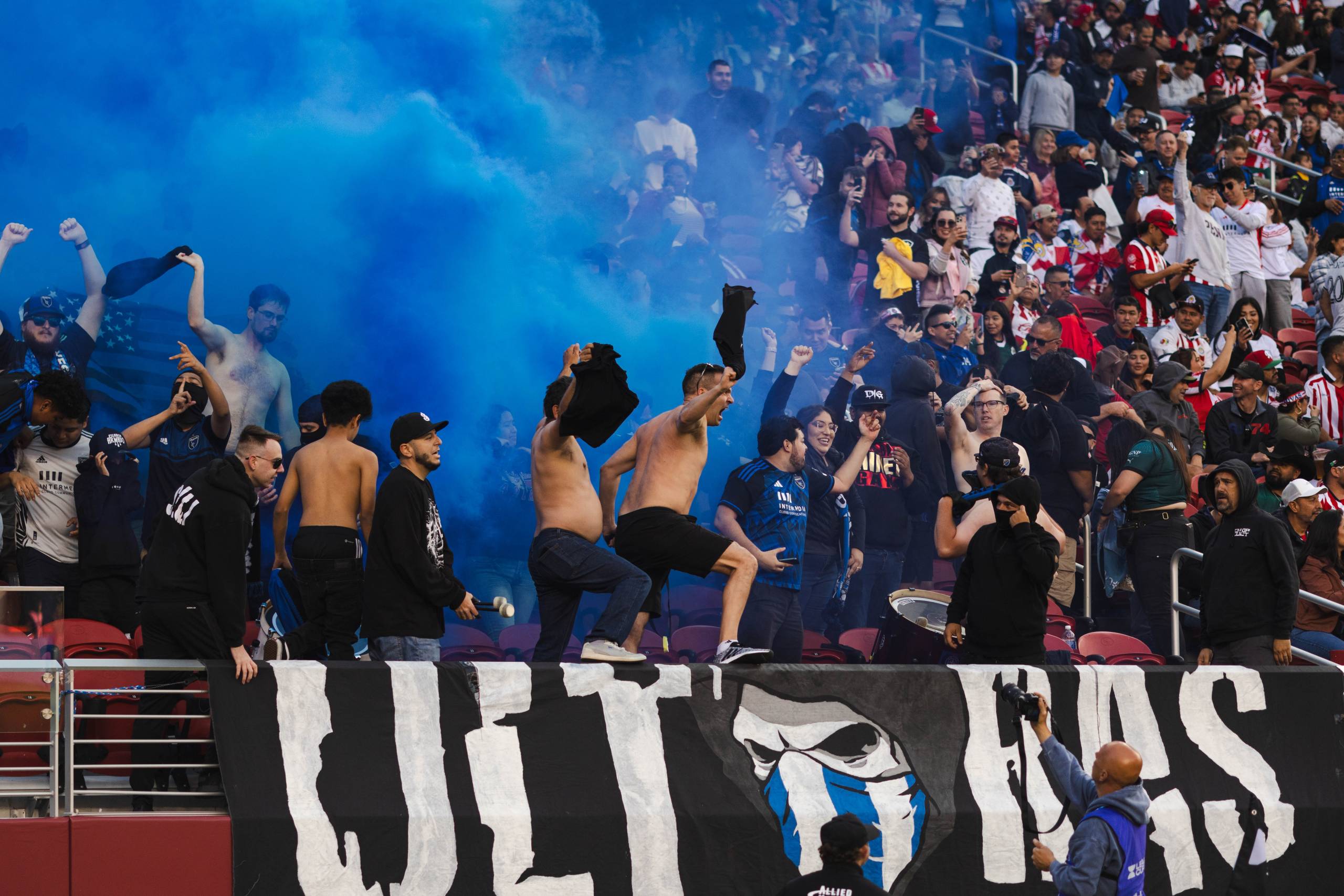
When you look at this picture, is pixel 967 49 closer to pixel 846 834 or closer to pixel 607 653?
pixel 607 653

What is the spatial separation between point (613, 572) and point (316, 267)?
15.7 feet

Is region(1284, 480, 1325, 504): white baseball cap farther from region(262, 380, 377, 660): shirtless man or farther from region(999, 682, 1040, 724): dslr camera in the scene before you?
region(262, 380, 377, 660): shirtless man

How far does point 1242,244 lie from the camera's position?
1521 cm

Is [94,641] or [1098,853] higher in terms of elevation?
[94,641]

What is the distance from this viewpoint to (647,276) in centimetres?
1227

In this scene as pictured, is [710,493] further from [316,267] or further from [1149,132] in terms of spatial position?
[1149,132]

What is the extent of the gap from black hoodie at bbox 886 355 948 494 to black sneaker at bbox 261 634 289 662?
5913 millimetres

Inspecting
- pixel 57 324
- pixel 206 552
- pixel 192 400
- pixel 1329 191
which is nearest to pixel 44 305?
pixel 57 324

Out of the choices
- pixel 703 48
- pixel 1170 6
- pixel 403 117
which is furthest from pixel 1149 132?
pixel 403 117

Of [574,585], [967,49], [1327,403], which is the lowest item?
[574,585]

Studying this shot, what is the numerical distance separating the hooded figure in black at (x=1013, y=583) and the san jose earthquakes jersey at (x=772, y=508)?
287 cm

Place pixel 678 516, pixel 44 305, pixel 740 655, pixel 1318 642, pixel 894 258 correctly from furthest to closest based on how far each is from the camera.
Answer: pixel 894 258, pixel 44 305, pixel 1318 642, pixel 678 516, pixel 740 655

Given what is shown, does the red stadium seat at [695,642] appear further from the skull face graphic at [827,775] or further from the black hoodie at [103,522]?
the black hoodie at [103,522]

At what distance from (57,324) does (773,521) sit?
495 cm
